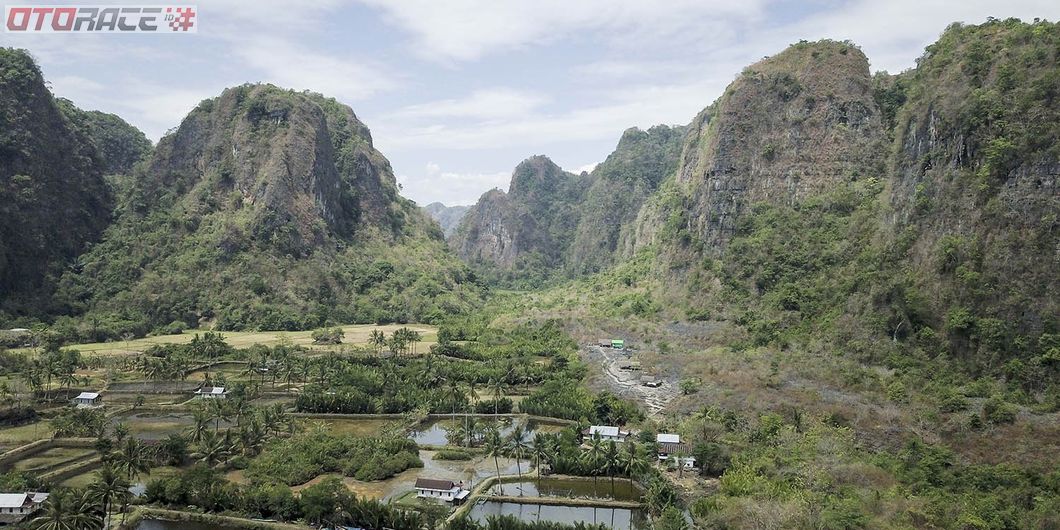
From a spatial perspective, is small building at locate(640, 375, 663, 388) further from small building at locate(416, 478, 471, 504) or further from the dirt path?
small building at locate(416, 478, 471, 504)

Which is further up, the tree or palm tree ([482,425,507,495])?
the tree

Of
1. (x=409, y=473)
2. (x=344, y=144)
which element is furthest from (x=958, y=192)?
(x=344, y=144)

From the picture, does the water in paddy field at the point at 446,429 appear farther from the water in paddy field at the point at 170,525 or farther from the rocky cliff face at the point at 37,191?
the rocky cliff face at the point at 37,191

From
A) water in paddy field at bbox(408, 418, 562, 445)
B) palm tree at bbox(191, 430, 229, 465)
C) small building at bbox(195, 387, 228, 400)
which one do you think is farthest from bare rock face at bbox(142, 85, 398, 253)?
palm tree at bbox(191, 430, 229, 465)

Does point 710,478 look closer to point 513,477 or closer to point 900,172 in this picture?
point 513,477

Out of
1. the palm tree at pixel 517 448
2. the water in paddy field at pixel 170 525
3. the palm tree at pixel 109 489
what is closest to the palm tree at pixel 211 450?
the water in paddy field at pixel 170 525

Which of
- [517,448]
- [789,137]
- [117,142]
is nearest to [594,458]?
[517,448]
